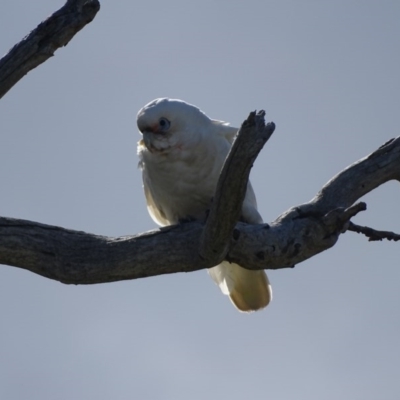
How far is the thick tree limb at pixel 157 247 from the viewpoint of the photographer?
4.21 metres

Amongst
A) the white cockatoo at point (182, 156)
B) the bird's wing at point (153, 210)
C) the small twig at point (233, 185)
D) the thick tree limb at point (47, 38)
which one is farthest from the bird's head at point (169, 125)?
the thick tree limb at point (47, 38)

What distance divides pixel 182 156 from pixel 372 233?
1332mm

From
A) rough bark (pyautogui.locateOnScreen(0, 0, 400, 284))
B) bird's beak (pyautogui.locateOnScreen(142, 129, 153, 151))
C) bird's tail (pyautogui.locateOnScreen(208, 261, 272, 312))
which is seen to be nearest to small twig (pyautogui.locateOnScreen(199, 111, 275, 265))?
rough bark (pyautogui.locateOnScreen(0, 0, 400, 284))

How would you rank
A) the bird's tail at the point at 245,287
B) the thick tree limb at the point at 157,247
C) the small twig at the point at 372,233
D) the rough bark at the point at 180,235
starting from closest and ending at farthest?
the rough bark at the point at 180,235
the thick tree limb at the point at 157,247
the small twig at the point at 372,233
the bird's tail at the point at 245,287

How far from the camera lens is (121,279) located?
434 centimetres

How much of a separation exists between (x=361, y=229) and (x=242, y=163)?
3.81 ft

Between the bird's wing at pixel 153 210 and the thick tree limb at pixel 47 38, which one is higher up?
the bird's wing at pixel 153 210

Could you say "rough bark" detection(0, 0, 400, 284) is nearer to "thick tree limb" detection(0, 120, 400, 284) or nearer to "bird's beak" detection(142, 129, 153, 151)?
"thick tree limb" detection(0, 120, 400, 284)

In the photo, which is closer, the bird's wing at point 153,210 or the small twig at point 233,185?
the small twig at point 233,185

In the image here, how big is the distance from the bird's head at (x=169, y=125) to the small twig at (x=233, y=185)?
123cm

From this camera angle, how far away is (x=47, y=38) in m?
4.04

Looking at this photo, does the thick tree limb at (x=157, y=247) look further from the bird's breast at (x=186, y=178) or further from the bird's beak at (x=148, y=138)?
the bird's beak at (x=148, y=138)

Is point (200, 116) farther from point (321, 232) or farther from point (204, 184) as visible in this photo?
point (321, 232)

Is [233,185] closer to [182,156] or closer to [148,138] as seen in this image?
[182,156]
